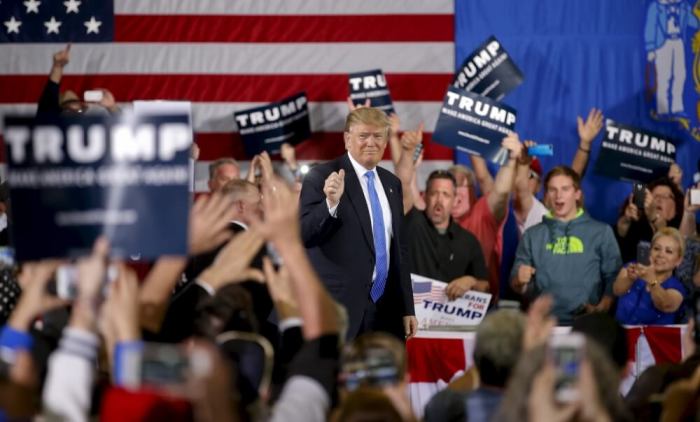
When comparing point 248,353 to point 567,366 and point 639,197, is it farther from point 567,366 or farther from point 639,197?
point 639,197

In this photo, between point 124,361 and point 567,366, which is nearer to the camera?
point 124,361

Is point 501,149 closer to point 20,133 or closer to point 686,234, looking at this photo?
point 686,234

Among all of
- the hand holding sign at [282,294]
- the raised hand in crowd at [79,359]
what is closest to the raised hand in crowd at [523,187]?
the hand holding sign at [282,294]

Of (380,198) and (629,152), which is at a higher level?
(629,152)

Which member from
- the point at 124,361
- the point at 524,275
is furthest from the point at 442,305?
the point at 124,361

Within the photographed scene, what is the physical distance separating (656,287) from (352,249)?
5.72ft

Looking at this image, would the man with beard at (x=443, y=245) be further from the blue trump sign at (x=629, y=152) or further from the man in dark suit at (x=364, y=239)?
the blue trump sign at (x=629, y=152)

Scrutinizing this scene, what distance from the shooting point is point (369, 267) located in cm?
599

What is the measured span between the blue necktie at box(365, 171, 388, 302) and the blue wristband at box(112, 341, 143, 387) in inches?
130

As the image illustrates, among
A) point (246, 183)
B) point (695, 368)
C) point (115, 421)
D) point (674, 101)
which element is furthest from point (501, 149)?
point (115, 421)

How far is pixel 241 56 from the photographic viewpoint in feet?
30.7

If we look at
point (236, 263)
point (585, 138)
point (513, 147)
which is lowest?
point (236, 263)

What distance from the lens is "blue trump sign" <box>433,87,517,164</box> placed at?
802 cm

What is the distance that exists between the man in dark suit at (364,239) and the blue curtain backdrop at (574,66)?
11.0 ft
